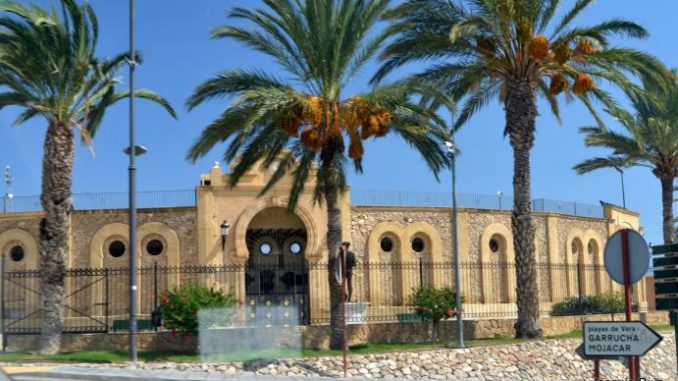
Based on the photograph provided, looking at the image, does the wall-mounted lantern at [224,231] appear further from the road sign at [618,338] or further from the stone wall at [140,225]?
the road sign at [618,338]

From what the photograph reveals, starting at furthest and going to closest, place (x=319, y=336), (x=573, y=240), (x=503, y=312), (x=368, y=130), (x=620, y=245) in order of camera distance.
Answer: (x=573, y=240)
(x=503, y=312)
(x=319, y=336)
(x=368, y=130)
(x=620, y=245)

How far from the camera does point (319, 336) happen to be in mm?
21734

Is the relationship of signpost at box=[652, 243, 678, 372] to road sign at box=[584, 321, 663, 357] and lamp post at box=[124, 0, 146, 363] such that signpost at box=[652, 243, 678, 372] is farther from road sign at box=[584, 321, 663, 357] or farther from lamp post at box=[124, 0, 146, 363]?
lamp post at box=[124, 0, 146, 363]

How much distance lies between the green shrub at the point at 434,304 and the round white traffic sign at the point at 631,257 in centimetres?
1338

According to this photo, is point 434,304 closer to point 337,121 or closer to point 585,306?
point 337,121

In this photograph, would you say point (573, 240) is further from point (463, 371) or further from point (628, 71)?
point (463, 371)

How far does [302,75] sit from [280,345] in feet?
23.0

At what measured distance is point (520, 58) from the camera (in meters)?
22.3

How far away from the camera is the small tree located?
23.3m

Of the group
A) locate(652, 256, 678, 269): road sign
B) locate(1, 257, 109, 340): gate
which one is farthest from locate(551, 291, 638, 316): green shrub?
locate(652, 256, 678, 269): road sign

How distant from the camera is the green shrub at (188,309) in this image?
66.5ft

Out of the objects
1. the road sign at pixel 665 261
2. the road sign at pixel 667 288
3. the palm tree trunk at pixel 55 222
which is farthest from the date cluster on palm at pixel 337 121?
the road sign at pixel 667 288

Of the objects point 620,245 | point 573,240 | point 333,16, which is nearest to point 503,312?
point 573,240

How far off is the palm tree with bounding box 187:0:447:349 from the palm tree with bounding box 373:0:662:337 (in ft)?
5.23
